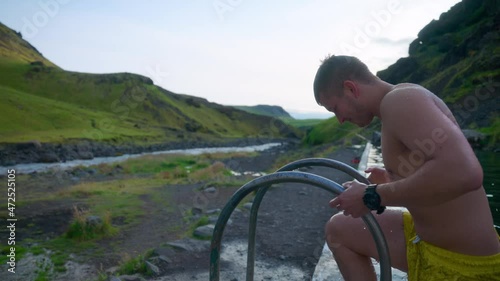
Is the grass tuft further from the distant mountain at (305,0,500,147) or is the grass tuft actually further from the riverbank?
the riverbank

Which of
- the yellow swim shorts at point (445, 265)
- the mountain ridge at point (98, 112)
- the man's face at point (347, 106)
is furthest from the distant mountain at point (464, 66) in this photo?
the mountain ridge at point (98, 112)

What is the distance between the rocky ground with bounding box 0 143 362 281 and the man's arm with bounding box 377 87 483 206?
145 inches

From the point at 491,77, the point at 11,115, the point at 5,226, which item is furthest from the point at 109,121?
the point at 5,226

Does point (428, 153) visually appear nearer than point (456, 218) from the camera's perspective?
Yes

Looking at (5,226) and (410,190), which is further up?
(410,190)

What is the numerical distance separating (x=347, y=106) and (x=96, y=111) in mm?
94075

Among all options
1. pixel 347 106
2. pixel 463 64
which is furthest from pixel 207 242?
pixel 463 64

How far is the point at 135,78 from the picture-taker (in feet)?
395

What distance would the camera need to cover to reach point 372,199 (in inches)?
82.5

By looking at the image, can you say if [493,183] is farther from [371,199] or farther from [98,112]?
[98,112]

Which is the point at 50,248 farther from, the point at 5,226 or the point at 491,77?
the point at 491,77

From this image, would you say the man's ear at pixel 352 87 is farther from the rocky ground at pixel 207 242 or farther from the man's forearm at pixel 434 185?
the rocky ground at pixel 207 242

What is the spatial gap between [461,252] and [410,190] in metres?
0.49

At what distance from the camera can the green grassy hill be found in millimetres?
58281
